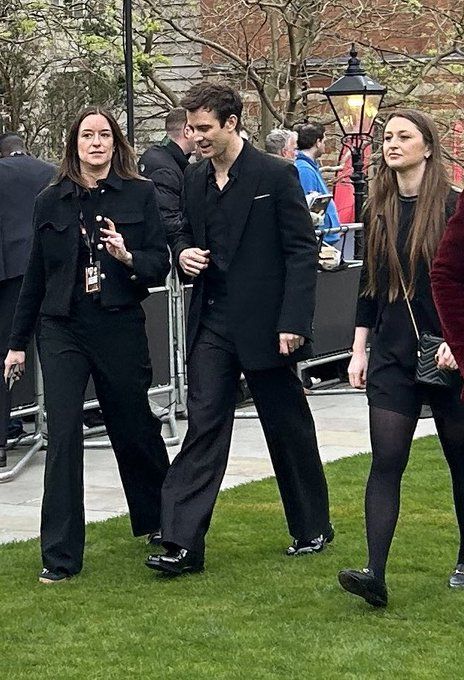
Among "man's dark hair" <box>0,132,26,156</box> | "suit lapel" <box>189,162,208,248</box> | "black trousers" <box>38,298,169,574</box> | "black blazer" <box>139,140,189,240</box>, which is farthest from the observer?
"man's dark hair" <box>0,132,26,156</box>

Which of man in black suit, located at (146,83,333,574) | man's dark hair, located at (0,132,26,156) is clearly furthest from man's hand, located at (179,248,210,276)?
man's dark hair, located at (0,132,26,156)

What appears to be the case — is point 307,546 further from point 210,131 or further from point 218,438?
point 210,131

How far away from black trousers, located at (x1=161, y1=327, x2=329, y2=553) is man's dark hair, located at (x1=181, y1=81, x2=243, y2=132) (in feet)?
3.19

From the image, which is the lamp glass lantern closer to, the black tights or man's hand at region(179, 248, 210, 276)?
man's hand at region(179, 248, 210, 276)

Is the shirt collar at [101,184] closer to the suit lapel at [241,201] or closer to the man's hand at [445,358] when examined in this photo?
the suit lapel at [241,201]

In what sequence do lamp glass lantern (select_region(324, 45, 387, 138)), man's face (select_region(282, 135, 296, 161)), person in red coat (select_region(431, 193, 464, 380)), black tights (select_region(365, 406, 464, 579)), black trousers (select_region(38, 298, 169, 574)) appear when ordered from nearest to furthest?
person in red coat (select_region(431, 193, 464, 380)) < black tights (select_region(365, 406, 464, 579)) < black trousers (select_region(38, 298, 169, 574)) < man's face (select_region(282, 135, 296, 161)) < lamp glass lantern (select_region(324, 45, 387, 138))

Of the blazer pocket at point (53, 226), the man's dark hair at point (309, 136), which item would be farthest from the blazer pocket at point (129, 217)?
the man's dark hair at point (309, 136)

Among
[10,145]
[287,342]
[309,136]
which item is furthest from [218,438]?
[309,136]

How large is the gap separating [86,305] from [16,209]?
10.9 feet

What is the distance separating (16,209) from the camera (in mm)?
9922

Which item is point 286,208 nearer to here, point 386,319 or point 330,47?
point 386,319

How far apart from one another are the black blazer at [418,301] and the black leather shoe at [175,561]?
1.31m

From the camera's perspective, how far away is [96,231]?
22.3ft

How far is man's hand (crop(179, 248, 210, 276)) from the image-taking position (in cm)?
655
